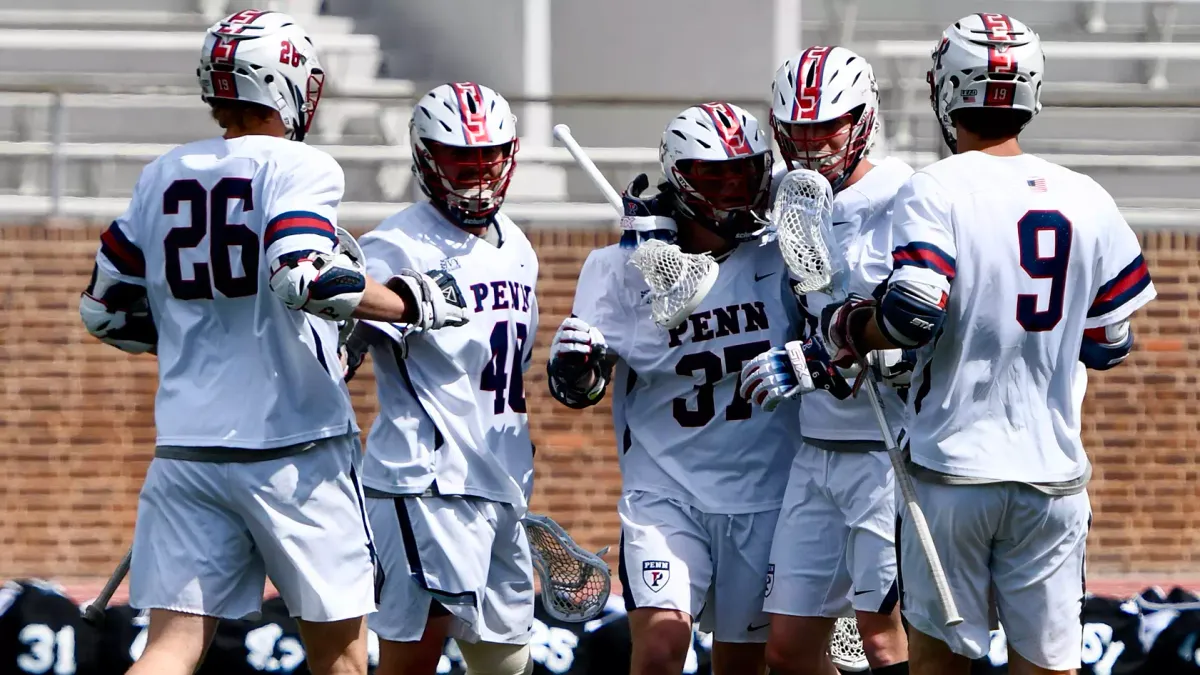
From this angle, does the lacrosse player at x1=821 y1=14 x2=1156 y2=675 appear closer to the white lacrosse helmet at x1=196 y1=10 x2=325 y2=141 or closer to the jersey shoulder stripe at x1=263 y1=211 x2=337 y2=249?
the jersey shoulder stripe at x1=263 y1=211 x2=337 y2=249

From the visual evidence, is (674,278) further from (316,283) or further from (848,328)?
(316,283)

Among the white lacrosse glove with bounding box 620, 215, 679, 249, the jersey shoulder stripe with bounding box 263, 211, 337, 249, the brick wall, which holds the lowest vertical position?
the brick wall

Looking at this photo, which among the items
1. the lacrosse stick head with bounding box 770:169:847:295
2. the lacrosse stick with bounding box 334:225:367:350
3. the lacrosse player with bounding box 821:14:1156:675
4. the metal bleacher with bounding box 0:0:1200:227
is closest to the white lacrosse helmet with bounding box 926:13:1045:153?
the lacrosse player with bounding box 821:14:1156:675

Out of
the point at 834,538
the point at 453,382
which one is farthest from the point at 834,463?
the point at 453,382

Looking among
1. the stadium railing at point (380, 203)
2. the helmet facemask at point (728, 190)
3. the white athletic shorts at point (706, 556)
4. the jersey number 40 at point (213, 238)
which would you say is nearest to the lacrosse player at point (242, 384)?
the jersey number 40 at point (213, 238)

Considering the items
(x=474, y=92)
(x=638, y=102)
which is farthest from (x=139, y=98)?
(x=474, y=92)

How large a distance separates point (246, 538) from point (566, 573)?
4.66ft

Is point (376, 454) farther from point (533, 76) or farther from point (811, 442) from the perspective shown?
point (533, 76)

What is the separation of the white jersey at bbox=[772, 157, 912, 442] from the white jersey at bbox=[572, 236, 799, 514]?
0.42 feet

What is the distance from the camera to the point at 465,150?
5.52m

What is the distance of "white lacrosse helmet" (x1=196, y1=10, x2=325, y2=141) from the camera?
4789mm

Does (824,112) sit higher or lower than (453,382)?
higher

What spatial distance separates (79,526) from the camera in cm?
932

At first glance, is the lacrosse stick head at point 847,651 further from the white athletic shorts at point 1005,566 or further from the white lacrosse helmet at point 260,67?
the white lacrosse helmet at point 260,67
